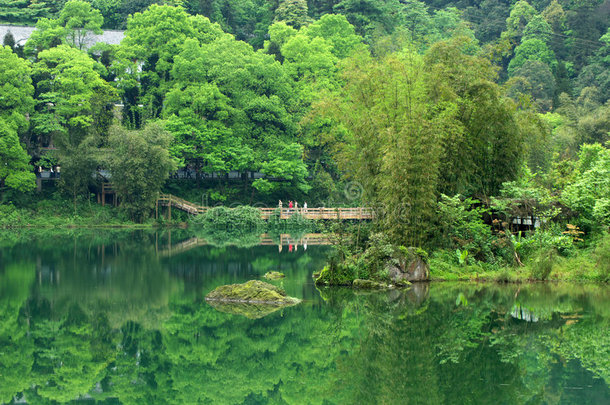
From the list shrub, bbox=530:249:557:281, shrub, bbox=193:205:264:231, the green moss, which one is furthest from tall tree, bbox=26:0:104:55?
shrub, bbox=530:249:557:281

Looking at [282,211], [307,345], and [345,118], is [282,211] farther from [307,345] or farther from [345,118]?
[307,345]

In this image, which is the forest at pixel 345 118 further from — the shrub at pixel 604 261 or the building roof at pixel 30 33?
the building roof at pixel 30 33

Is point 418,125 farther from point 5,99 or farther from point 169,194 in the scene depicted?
point 5,99

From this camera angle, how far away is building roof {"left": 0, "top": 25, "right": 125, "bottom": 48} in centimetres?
5458

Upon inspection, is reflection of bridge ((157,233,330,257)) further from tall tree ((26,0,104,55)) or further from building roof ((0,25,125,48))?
building roof ((0,25,125,48))

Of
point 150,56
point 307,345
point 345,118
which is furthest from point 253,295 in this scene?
point 150,56

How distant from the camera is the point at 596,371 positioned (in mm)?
11117

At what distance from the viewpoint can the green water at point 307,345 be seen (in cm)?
1035

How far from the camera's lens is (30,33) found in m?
56.7

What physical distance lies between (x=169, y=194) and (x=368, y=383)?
36.9 m

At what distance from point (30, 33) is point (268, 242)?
32.7 meters

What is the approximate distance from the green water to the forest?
3554mm

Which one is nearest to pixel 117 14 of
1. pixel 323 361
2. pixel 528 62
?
pixel 528 62

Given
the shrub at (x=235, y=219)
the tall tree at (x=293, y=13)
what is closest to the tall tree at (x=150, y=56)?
the shrub at (x=235, y=219)
